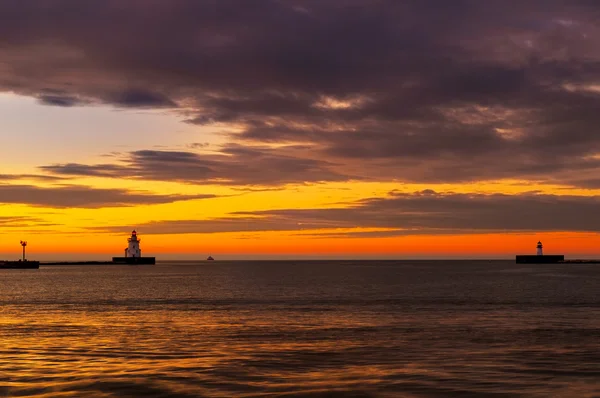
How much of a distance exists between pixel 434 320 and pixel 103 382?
33.6 metres

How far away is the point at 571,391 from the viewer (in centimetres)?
2733

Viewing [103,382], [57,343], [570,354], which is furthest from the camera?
[57,343]

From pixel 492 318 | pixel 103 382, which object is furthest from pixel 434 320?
pixel 103 382

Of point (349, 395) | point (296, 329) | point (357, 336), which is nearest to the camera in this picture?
point (349, 395)

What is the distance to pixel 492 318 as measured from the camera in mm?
59375

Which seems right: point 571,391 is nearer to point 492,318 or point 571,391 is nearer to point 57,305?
point 492,318

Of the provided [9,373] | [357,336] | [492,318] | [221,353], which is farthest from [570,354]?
[9,373]

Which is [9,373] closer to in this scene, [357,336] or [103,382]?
[103,382]

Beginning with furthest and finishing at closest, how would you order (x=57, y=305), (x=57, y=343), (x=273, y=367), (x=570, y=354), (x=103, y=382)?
(x=57, y=305) → (x=57, y=343) → (x=570, y=354) → (x=273, y=367) → (x=103, y=382)

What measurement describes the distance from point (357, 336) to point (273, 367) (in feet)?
44.5

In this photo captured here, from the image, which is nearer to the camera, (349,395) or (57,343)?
(349,395)

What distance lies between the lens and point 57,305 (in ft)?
259

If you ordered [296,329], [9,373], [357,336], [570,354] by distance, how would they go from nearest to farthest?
[9,373]
[570,354]
[357,336]
[296,329]

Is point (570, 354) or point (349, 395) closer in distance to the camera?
point (349, 395)
